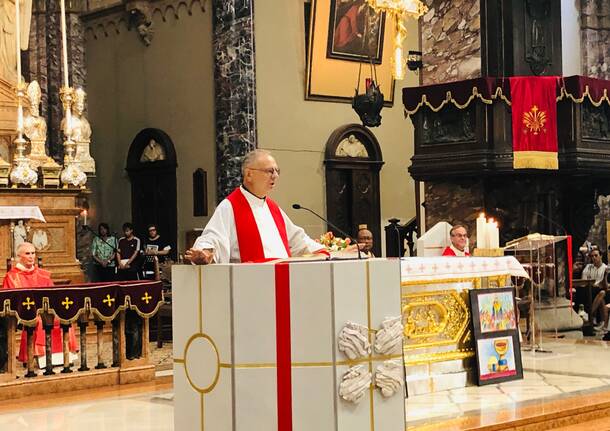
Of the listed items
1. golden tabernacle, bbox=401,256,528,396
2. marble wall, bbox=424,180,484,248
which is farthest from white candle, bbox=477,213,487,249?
marble wall, bbox=424,180,484,248

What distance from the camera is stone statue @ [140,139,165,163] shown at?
1973 centimetres

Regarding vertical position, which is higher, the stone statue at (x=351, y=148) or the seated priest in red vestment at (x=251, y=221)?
the stone statue at (x=351, y=148)

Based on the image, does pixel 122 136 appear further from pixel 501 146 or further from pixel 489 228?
pixel 489 228

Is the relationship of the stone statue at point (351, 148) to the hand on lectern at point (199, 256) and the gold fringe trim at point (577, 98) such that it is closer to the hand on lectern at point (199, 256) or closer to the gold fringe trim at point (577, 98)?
the gold fringe trim at point (577, 98)

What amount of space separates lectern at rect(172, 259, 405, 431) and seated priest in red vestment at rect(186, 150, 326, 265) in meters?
0.85

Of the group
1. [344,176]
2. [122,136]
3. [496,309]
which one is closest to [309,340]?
[496,309]

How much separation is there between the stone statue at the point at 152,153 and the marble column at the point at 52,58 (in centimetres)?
153

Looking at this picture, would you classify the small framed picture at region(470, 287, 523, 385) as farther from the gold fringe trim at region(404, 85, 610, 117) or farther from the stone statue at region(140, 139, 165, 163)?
the stone statue at region(140, 139, 165, 163)

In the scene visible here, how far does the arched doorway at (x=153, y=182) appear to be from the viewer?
1938 centimetres

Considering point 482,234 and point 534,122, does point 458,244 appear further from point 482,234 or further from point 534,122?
point 534,122

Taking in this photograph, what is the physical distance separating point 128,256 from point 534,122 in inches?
307

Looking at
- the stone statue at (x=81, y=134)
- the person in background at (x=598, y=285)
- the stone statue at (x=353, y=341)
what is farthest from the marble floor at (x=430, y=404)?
the stone statue at (x=81, y=134)

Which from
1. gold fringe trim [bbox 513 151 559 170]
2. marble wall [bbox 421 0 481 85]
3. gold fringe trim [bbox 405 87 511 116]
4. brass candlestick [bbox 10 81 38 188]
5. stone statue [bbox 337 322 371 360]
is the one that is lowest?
stone statue [bbox 337 322 371 360]

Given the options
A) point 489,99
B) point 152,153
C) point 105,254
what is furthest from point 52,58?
point 489,99
